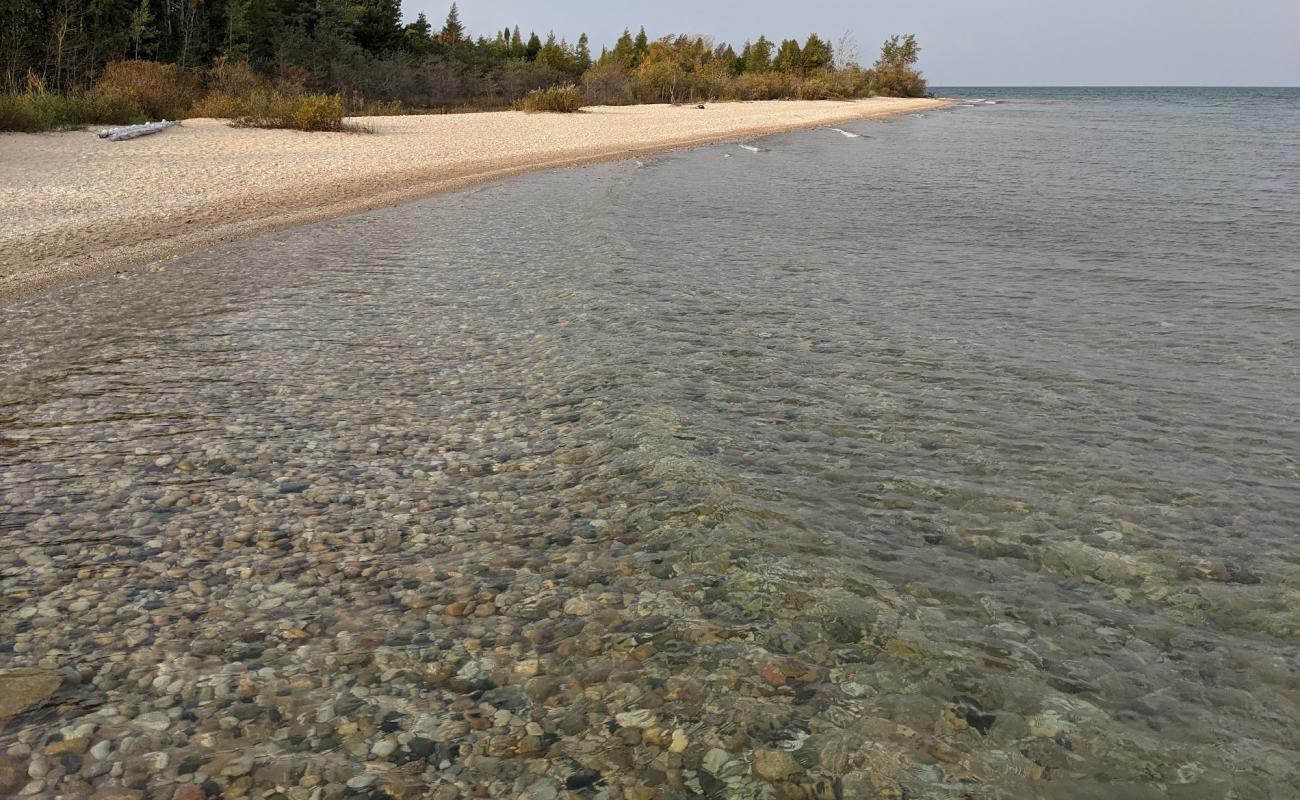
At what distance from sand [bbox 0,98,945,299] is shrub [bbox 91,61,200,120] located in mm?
1312

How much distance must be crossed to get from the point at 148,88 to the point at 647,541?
26457 millimetres

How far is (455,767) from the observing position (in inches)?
117

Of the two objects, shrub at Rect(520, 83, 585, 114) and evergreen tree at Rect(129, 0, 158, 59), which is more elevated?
evergreen tree at Rect(129, 0, 158, 59)

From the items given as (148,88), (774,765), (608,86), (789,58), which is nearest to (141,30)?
(148,88)

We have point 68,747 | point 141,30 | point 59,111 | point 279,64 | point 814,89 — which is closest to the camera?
point 68,747

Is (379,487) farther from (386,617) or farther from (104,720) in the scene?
(104,720)

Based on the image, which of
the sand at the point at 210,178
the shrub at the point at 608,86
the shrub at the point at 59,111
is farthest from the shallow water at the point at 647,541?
the shrub at the point at 608,86

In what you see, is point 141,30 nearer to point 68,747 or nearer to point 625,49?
point 68,747

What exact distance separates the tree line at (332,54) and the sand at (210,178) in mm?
5422

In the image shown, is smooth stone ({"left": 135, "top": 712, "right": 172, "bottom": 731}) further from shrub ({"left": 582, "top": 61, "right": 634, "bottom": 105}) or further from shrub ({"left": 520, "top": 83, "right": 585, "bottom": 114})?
shrub ({"left": 582, "top": 61, "right": 634, "bottom": 105})

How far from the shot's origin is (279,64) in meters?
34.4

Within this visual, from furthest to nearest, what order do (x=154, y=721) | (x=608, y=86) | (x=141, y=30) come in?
(x=608, y=86) → (x=141, y=30) → (x=154, y=721)

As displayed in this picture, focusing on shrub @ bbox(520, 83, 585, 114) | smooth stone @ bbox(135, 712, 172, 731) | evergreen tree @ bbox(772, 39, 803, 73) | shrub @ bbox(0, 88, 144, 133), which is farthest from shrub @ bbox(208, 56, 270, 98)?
evergreen tree @ bbox(772, 39, 803, 73)

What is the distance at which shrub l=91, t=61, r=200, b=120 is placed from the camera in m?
23.3
